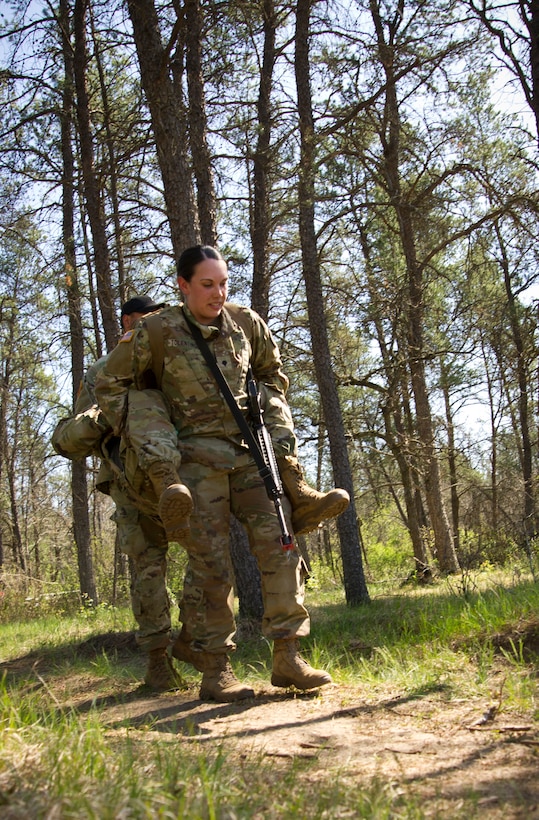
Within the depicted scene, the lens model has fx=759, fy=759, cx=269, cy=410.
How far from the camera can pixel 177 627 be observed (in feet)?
23.8

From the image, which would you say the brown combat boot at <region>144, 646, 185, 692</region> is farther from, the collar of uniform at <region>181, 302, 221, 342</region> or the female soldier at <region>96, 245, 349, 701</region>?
the collar of uniform at <region>181, 302, 221, 342</region>

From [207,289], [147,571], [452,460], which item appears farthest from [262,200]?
[452,460]

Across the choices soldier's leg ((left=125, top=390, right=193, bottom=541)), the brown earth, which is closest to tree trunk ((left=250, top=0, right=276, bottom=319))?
soldier's leg ((left=125, top=390, right=193, bottom=541))

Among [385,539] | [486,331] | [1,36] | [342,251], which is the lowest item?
[385,539]

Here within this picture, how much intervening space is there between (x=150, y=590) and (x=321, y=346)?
5.89 meters

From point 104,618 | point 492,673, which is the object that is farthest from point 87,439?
point 104,618

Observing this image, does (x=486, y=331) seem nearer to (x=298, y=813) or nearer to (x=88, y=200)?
(x=88, y=200)

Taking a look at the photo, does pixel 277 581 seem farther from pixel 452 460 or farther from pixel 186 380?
pixel 452 460

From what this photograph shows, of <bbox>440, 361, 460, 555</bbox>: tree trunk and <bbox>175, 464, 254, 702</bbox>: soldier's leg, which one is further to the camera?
<bbox>440, 361, 460, 555</bbox>: tree trunk

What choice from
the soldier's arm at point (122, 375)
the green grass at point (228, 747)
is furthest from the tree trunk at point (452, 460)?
the soldier's arm at point (122, 375)

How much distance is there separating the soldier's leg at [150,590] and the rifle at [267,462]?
91 cm

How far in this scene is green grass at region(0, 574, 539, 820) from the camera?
1938 mm

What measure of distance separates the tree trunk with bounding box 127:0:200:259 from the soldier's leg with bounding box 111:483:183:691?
10.3 feet

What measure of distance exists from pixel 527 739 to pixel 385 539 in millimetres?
38046
